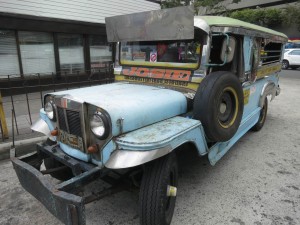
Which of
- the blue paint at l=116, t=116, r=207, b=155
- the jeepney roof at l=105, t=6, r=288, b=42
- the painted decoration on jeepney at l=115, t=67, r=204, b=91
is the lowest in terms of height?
the blue paint at l=116, t=116, r=207, b=155

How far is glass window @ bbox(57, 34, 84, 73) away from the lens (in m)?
9.38

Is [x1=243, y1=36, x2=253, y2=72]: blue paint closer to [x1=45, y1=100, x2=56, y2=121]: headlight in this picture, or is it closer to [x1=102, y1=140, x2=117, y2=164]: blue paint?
[x1=102, y1=140, x2=117, y2=164]: blue paint

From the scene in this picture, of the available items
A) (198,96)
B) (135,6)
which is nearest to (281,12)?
(135,6)

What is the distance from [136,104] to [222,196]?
1.56 m

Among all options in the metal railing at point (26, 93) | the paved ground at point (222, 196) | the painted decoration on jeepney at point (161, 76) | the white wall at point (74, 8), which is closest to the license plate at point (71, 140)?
the paved ground at point (222, 196)

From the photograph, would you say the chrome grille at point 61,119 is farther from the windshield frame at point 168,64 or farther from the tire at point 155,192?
the windshield frame at point 168,64

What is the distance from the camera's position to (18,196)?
3.06 m

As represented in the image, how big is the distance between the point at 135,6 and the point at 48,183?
10437 millimetres

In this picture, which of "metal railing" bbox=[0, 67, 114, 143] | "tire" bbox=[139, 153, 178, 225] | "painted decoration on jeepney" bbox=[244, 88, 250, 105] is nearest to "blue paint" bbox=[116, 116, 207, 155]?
"tire" bbox=[139, 153, 178, 225]

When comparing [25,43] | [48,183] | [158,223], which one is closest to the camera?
[48,183]

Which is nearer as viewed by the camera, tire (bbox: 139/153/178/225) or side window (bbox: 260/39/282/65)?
tire (bbox: 139/153/178/225)

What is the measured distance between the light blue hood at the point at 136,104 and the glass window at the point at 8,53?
21.6ft

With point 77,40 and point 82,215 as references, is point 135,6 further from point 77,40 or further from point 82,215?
point 82,215

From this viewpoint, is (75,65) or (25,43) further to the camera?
(75,65)
